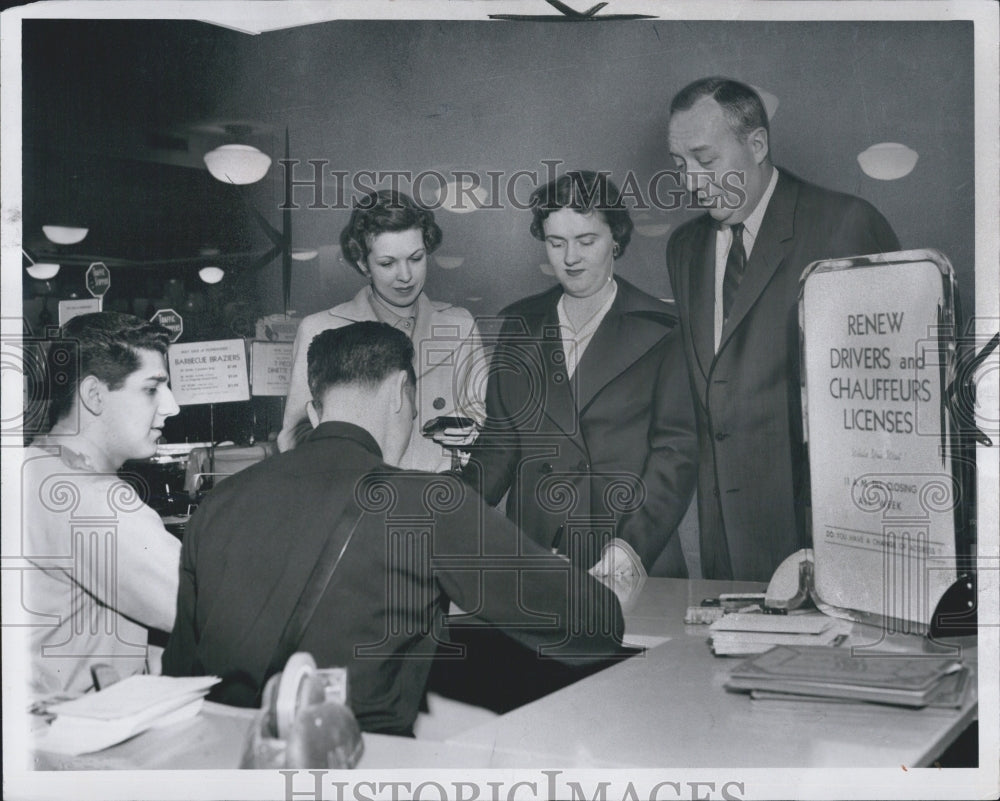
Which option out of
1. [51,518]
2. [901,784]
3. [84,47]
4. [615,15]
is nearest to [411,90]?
[615,15]

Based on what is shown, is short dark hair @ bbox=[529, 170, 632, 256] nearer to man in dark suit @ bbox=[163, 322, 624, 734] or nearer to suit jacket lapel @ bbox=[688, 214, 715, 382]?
suit jacket lapel @ bbox=[688, 214, 715, 382]

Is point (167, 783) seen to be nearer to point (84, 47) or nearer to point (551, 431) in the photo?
point (551, 431)

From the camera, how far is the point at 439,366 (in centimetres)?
306

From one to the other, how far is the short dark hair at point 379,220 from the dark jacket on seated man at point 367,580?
0.52 meters

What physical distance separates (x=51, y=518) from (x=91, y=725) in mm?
620

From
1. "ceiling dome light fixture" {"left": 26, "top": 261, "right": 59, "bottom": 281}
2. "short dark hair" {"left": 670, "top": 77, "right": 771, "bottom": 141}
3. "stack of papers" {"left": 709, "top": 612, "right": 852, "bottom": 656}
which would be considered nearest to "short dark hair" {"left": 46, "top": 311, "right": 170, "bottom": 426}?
"ceiling dome light fixture" {"left": 26, "top": 261, "right": 59, "bottom": 281}

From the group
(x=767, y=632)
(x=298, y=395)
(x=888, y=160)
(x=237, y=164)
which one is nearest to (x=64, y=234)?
(x=237, y=164)

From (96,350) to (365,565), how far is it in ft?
3.27

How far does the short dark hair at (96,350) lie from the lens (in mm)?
3051

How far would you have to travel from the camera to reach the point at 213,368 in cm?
307

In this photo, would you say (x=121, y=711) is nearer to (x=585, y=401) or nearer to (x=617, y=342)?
(x=585, y=401)

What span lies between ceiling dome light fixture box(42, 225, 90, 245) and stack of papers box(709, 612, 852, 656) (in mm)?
2095

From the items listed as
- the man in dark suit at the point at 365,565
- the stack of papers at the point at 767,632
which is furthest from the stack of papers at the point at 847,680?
the man in dark suit at the point at 365,565

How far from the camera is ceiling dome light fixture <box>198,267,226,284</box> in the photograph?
3.04 metres
